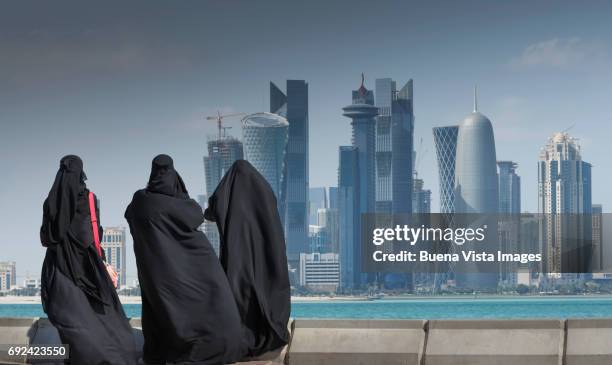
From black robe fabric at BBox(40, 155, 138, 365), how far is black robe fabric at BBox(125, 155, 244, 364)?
241mm

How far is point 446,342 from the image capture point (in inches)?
254

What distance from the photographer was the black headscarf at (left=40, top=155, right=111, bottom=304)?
6777 mm

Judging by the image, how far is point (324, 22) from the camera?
128375 millimetres

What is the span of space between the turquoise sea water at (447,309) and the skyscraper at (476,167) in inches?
685

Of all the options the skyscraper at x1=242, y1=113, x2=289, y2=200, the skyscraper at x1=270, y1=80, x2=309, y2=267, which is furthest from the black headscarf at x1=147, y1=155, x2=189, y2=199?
the skyscraper at x1=242, y1=113, x2=289, y2=200

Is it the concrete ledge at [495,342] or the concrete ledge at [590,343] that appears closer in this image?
the concrete ledge at [590,343]

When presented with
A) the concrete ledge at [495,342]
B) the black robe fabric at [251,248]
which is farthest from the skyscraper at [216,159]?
the concrete ledge at [495,342]

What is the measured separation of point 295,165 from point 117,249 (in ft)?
98.8

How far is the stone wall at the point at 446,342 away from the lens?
6.26 meters

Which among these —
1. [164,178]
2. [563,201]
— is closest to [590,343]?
[164,178]

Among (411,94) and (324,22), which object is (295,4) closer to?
(324,22)

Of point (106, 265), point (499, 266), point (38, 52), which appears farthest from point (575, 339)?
point (499, 266)

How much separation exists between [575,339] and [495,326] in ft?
1.41

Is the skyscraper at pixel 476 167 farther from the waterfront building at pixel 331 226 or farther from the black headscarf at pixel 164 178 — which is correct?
the black headscarf at pixel 164 178
